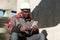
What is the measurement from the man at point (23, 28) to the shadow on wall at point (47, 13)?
87 cm

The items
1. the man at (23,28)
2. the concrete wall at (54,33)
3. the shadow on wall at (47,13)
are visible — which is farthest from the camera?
the shadow on wall at (47,13)

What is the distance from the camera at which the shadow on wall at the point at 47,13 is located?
263 inches

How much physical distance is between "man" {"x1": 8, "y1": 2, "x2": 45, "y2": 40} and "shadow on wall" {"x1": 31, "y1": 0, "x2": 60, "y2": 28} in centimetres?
87

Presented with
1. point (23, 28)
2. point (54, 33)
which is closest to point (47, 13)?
point (54, 33)

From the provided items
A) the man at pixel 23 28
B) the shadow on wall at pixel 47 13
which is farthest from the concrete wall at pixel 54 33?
the man at pixel 23 28

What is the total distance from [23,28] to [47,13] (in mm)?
1389

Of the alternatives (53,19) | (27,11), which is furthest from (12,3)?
(27,11)

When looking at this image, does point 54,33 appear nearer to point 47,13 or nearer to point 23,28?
point 47,13

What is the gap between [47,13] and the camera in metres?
6.96

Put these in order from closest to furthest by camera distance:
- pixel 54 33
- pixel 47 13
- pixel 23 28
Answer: pixel 23 28 < pixel 54 33 < pixel 47 13

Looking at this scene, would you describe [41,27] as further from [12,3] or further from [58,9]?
[12,3]

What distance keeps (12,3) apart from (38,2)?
305 centimetres

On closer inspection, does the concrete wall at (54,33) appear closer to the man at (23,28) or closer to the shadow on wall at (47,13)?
the shadow on wall at (47,13)

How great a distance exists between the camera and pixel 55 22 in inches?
265
